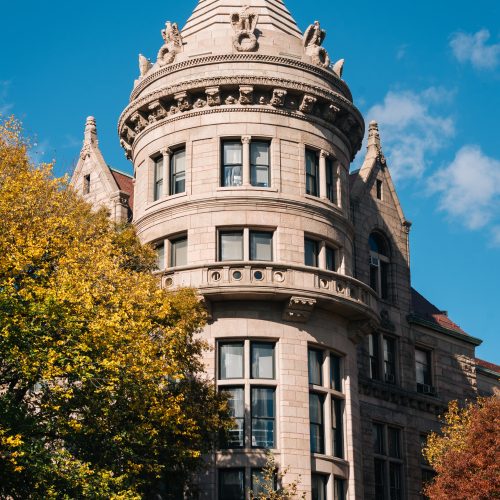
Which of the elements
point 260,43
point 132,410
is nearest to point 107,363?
point 132,410

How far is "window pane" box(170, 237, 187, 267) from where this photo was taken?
40.3m

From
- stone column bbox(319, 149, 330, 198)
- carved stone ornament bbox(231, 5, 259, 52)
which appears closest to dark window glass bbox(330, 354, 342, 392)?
stone column bbox(319, 149, 330, 198)

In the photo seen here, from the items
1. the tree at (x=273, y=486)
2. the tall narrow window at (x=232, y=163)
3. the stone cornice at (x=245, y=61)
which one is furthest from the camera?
the stone cornice at (x=245, y=61)

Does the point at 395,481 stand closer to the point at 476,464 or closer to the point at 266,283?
the point at 476,464

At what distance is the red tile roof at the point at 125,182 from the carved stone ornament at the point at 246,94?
9.52 meters

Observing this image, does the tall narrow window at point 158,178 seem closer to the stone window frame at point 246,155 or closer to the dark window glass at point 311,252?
the stone window frame at point 246,155

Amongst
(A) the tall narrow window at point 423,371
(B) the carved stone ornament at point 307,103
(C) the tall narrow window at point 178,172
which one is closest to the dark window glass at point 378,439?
(A) the tall narrow window at point 423,371

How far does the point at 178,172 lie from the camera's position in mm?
41781

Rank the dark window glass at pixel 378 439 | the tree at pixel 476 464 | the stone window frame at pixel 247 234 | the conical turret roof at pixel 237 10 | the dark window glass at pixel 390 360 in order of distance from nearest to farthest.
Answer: the tree at pixel 476 464
the stone window frame at pixel 247 234
the conical turret roof at pixel 237 10
the dark window glass at pixel 378 439
the dark window glass at pixel 390 360

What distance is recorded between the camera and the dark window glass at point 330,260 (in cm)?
4106

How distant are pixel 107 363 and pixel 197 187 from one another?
1442 centimetres

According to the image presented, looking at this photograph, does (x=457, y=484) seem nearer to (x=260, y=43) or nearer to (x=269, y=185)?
(x=269, y=185)

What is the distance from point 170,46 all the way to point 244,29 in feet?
11.0

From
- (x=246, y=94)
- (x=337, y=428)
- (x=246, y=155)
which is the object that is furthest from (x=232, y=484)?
(x=246, y=94)
